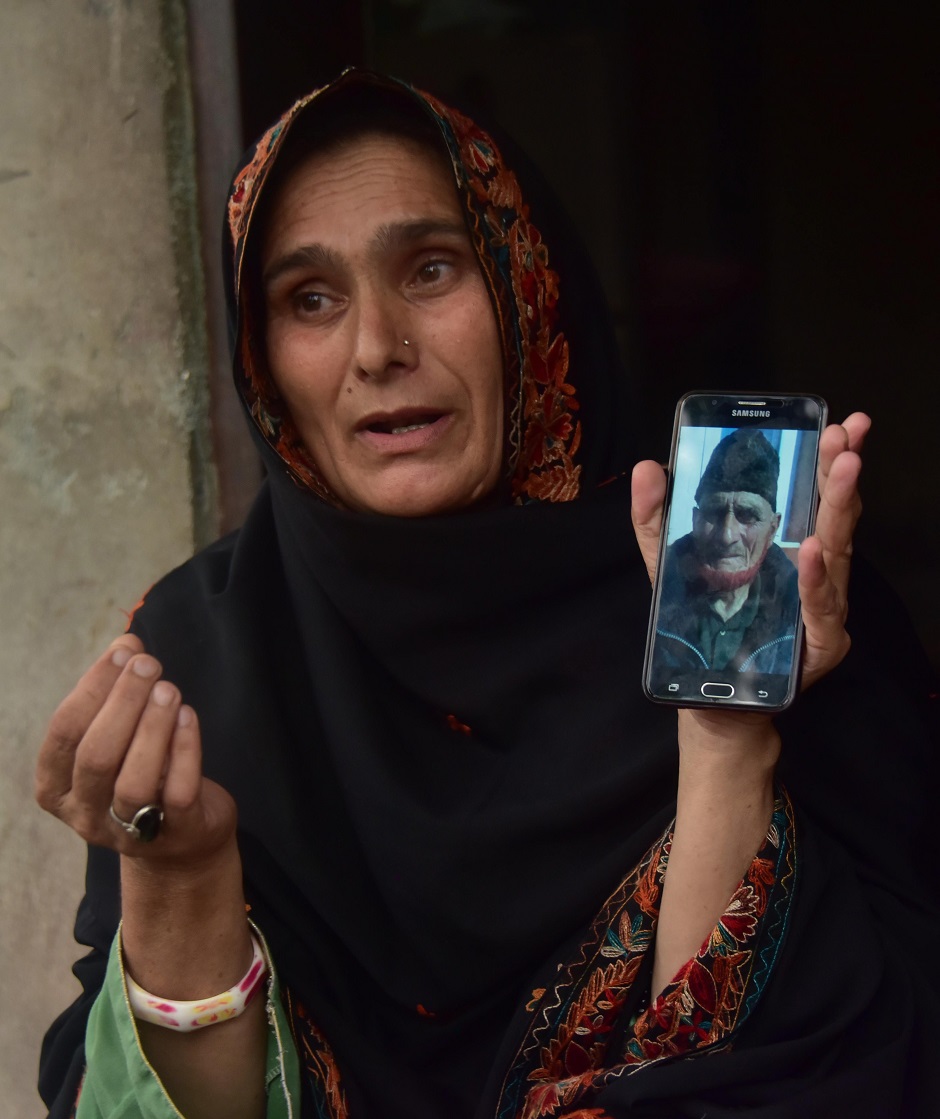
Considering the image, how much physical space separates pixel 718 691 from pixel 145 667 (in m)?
0.56

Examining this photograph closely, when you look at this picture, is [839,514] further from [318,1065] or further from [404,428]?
[318,1065]

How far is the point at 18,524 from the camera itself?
212 cm

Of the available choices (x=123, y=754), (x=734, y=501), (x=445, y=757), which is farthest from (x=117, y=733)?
(x=734, y=501)

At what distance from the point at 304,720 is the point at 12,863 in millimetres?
1000

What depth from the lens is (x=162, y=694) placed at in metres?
1.12

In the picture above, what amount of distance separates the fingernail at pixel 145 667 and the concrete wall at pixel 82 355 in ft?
3.45

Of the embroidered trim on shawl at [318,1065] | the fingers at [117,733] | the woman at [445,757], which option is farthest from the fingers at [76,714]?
the embroidered trim on shawl at [318,1065]

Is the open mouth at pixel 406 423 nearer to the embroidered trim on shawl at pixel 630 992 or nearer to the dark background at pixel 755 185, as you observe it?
the embroidered trim on shawl at pixel 630 992

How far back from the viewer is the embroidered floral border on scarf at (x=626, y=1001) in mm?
1215

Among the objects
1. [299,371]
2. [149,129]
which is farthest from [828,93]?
[299,371]

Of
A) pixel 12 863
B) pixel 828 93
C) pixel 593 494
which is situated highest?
pixel 828 93

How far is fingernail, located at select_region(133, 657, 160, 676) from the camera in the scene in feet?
3.64

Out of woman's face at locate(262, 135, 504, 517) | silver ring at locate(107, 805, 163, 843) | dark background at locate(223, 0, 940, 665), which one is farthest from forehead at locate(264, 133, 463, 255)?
dark background at locate(223, 0, 940, 665)

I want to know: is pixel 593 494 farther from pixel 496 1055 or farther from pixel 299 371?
pixel 496 1055
